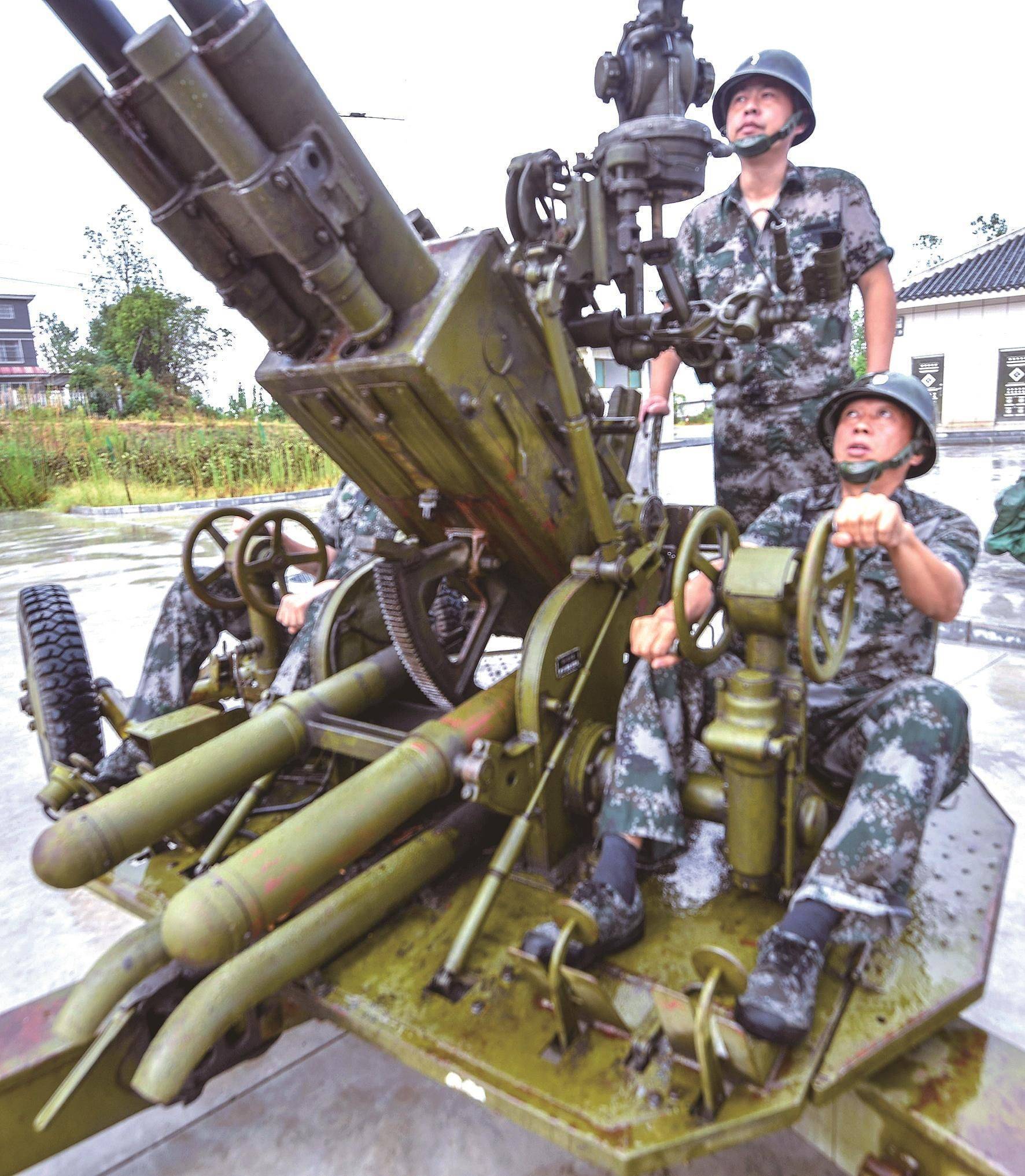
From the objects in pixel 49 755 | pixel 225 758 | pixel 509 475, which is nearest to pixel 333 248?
pixel 509 475

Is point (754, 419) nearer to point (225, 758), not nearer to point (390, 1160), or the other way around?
point (225, 758)

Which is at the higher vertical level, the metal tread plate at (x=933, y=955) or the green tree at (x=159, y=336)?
the green tree at (x=159, y=336)

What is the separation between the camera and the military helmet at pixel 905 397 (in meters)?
2.45

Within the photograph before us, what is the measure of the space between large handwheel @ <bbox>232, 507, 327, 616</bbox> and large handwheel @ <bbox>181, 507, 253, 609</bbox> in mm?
95

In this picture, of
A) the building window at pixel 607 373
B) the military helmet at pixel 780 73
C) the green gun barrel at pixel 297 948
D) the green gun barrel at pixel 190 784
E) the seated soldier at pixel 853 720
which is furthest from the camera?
the building window at pixel 607 373

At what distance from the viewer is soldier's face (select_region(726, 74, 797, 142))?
3.08 meters

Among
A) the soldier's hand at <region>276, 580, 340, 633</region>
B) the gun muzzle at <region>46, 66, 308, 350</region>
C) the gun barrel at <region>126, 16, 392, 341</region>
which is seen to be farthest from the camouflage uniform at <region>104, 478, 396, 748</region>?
the gun barrel at <region>126, 16, 392, 341</region>

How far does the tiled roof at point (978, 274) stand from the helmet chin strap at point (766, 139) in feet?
63.4

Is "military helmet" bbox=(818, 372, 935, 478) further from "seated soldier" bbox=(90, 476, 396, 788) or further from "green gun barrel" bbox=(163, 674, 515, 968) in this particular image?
"seated soldier" bbox=(90, 476, 396, 788)

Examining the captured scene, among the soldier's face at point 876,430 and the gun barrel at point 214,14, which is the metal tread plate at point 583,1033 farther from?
the gun barrel at point 214,14

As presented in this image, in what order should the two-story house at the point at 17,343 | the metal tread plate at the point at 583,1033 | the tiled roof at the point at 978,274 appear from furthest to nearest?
the two-story house at the point at 17,343, the tiled roof at the point at 978,274, the metal tread plate at the point at 583,1033

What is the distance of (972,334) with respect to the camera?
20.6 m

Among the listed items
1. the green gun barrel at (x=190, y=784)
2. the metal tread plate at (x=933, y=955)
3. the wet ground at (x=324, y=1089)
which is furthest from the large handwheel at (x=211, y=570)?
the metal tread plate at (x=933, y=955)

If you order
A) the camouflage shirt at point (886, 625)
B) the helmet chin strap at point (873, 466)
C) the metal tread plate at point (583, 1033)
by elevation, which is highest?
the helmet chin strap at point (873, 466)
